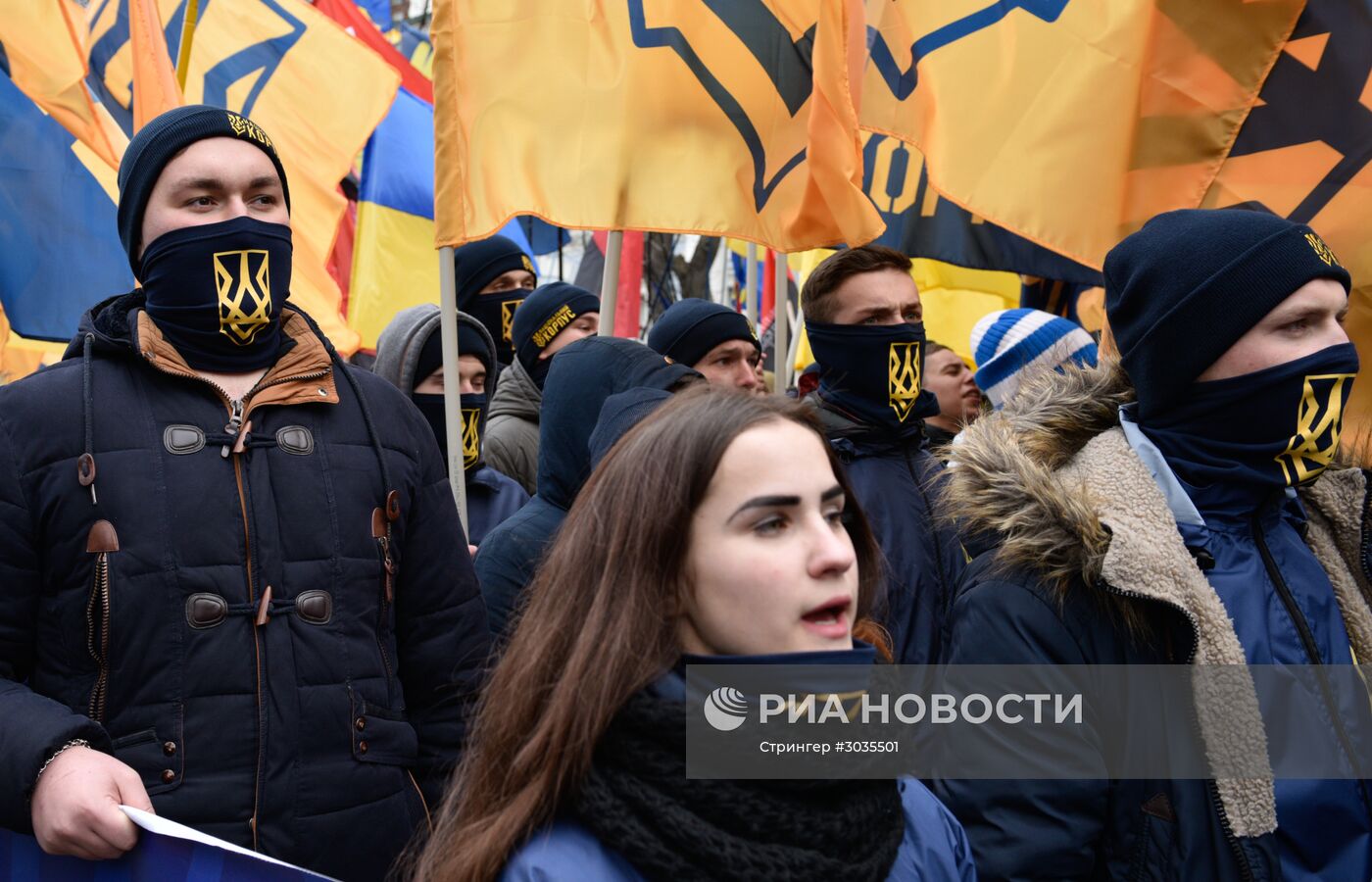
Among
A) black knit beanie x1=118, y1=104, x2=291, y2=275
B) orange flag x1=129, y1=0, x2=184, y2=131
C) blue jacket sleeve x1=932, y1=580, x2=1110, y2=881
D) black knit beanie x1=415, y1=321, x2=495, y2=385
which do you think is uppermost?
orange flag x1=129, y1=0, x2=184, y2=131

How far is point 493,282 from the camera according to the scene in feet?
21.5

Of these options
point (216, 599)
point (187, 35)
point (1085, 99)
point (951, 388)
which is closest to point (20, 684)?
point (216, 599)

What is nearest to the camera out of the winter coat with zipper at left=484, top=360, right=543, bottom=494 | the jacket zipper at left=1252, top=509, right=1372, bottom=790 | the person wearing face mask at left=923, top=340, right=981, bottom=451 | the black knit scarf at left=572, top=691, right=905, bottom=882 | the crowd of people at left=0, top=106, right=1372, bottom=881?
the black knit scarf at left=572, top=691, right=905, bottom=882

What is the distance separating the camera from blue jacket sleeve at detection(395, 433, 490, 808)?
2.60 metres

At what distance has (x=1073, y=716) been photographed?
2.27 meters

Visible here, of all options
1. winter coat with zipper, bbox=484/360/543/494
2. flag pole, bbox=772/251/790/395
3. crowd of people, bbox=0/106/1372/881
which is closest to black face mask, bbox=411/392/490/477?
winter coat with zipper, bbox=484/360/543/494

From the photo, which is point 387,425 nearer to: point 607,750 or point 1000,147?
point 607,750

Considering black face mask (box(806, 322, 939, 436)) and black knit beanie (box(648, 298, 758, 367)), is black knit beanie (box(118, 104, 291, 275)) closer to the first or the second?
black face mask (box(806, 322, 939, 436))

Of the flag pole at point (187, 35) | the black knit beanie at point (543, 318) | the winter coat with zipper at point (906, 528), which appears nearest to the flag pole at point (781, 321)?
the winter coat with zipper at point (906, 528)

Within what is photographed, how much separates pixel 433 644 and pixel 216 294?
805mm

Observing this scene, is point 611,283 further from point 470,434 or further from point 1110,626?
point 1110,626

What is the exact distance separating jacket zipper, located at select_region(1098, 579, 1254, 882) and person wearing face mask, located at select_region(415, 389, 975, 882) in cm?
53

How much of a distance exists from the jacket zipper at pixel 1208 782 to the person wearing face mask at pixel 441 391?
2.79 m

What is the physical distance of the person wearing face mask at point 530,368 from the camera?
17.5 feet
